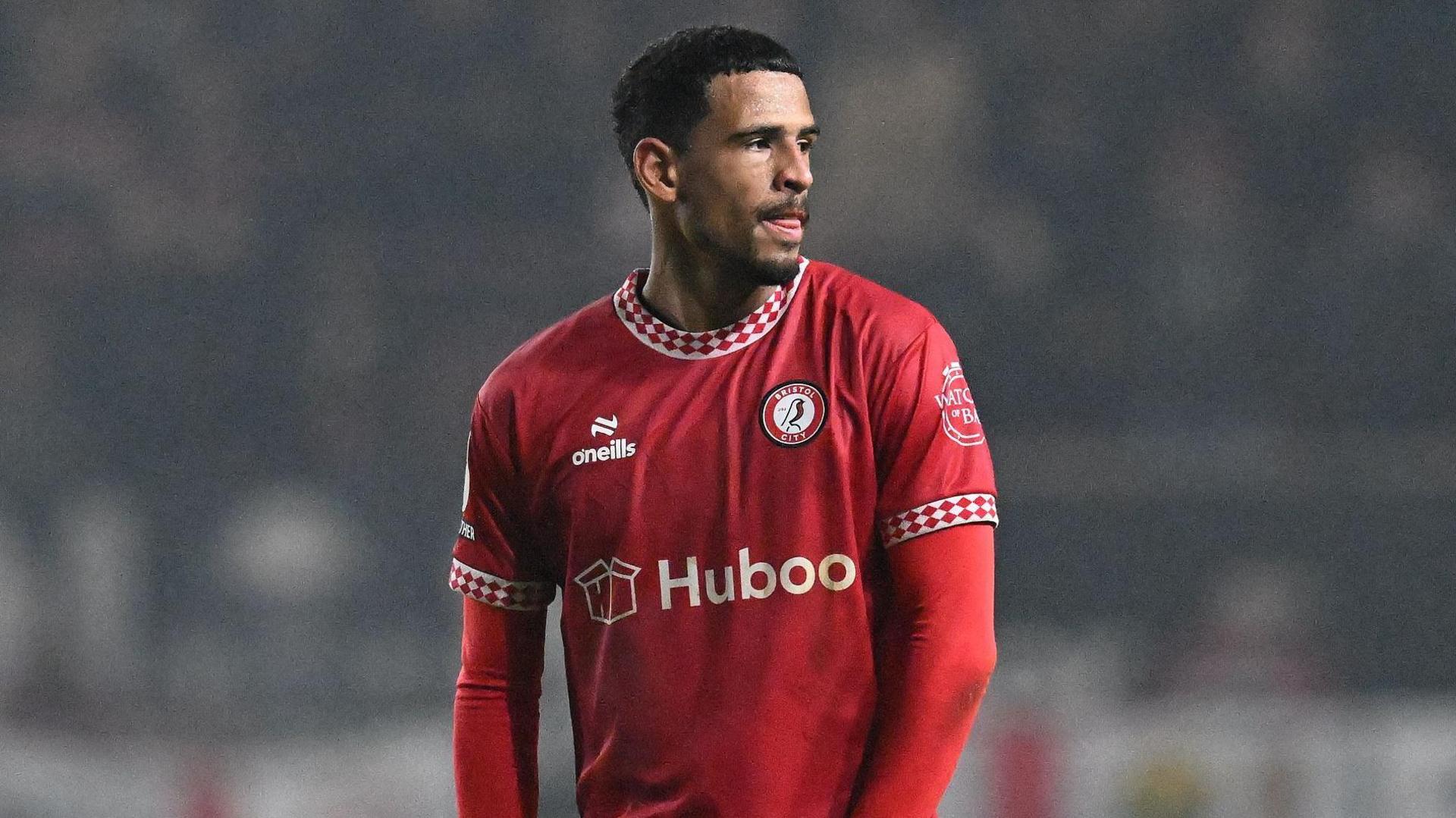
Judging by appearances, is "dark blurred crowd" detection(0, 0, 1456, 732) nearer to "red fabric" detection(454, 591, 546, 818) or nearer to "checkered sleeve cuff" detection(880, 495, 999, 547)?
"red fabric" detection(454, 591, 546, 818)

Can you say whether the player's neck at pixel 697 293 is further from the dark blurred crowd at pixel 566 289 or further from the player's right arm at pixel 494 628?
the dark blurred crowd at pixel 566 289

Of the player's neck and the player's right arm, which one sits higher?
the player's neck

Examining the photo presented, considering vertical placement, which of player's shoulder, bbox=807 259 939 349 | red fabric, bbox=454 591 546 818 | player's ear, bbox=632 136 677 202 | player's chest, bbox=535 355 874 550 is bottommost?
red fabric, bbox=454 591 546 818

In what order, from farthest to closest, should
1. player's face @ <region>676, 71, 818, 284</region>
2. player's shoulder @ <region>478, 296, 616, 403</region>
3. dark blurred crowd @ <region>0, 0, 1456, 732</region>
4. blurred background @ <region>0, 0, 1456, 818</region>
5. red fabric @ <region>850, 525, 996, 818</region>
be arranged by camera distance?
dark blurred crowd @ <region>0, 0, 1456, 732</region> → blurred background @ <region>0, 0, 1456, 818</region> → player's shoulder @ <region>478, 296, 616, 403</region> → player's face @ <region>676, 71, 818, 284</region> → red fabric @ <region>850, 525, 996, 818</region>

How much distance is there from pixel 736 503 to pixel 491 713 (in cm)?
42

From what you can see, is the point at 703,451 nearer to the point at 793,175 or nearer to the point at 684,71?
the point at 793,175

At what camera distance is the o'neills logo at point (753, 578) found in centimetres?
176

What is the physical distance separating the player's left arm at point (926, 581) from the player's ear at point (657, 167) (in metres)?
0.31

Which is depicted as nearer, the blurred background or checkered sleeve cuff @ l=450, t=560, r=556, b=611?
checkered sleeve cuff @ l=450, t=560, r=556, b=611

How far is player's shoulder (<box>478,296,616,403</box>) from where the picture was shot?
6.35 ft

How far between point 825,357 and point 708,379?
5.3 inches

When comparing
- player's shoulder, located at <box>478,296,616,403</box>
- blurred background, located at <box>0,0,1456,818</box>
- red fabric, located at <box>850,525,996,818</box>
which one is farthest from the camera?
blurred background, located at <box>0,0,1456,818</box>

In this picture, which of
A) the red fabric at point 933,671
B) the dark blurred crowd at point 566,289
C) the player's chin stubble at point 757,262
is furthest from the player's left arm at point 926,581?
the dark blurred crowd at point 566,289

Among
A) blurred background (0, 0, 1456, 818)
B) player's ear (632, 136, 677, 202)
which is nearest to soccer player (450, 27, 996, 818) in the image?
player's ear (632, 136, 677, 202)
